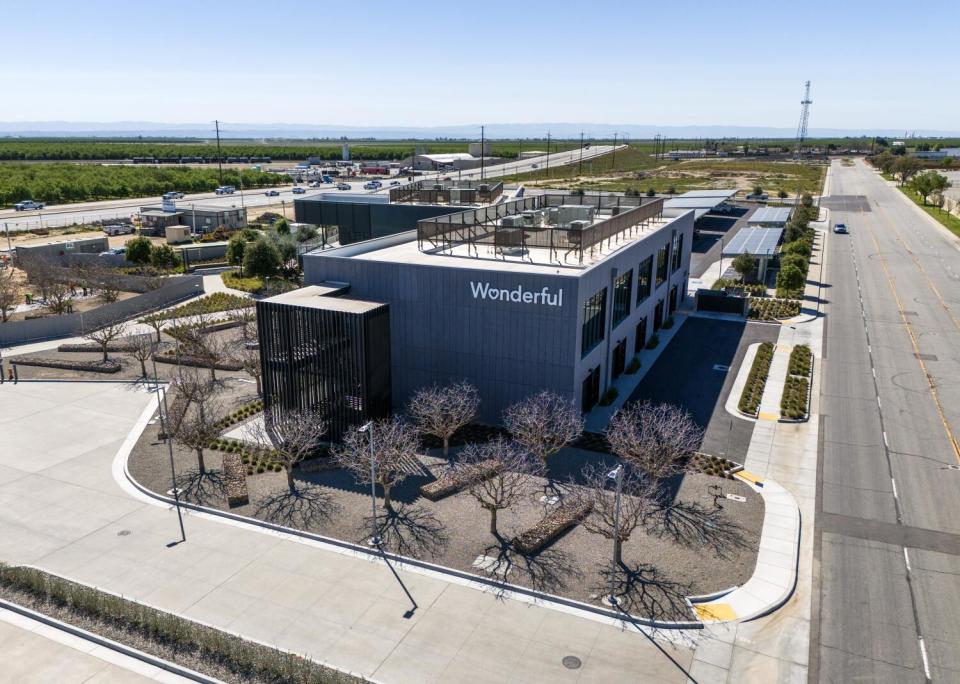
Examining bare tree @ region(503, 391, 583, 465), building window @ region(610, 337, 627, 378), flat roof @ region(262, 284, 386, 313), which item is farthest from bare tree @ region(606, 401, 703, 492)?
flat roof @ region(262, 284, 386, 313)

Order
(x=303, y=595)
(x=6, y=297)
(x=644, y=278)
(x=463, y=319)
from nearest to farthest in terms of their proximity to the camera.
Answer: (x=303, y=595) → (x=463, y=319) → (x=644, y=278) → (x=6, y=297)

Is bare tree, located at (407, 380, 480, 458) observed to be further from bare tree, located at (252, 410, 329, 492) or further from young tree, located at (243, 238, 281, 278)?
young tree, located at (243, 238, 281, 278)

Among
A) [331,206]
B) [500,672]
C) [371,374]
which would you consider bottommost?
[500,672]

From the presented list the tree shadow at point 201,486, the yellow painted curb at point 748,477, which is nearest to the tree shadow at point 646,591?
the yellow painted curb at point 748,477

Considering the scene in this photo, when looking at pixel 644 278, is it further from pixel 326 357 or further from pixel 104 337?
pixel 104 337

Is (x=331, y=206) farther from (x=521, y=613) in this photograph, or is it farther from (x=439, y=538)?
(x=521, y=613)

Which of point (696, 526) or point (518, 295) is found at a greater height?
point (518, 295)

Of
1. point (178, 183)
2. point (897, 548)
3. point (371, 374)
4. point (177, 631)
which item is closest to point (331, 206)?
point (371, 374)

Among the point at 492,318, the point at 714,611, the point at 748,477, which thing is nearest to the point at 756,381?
the point at 748,477
